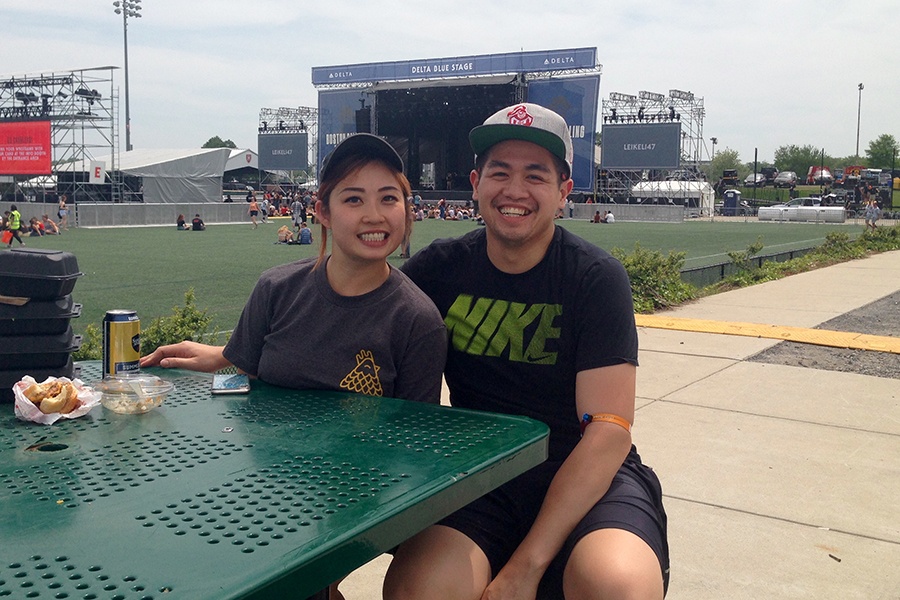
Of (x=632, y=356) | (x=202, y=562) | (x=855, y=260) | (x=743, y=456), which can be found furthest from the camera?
(x=855, y=260)

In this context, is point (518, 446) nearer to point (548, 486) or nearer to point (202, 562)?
point (548, 486)

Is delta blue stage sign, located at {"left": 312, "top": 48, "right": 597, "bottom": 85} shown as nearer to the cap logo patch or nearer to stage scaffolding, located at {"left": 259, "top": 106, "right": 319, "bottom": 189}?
stage scaffolding, located at {"left": 259, "top": 106, "right": 319, "bottom": 189}

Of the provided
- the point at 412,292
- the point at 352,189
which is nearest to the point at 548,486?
the point at 412,292

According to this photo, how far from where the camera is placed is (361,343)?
96.2 inches

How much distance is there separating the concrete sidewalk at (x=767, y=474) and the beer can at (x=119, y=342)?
4.13 feet

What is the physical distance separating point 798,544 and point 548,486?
5.14ft

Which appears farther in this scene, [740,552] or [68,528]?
[740,552]

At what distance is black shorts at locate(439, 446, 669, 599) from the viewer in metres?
2.20

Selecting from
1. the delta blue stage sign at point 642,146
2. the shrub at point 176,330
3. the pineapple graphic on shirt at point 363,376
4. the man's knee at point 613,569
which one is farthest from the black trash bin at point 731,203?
the man's knee at point 613,569

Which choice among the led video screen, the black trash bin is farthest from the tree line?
the led video screen

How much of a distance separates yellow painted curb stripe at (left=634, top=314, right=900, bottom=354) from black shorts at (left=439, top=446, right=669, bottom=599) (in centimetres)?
514

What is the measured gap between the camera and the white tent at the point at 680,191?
5497 centimetres

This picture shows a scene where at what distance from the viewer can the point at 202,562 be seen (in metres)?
1.32

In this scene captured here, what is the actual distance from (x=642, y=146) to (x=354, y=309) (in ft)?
172
